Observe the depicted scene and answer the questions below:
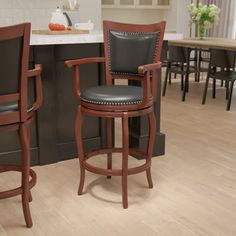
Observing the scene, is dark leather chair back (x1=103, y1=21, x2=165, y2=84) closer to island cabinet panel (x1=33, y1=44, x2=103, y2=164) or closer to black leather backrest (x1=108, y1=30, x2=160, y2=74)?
black leather backrest (x1=108, y1=30, x2=160, y2=74)

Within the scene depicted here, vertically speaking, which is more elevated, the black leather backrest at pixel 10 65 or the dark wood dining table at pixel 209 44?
the black leather backrest at pixel 10 65

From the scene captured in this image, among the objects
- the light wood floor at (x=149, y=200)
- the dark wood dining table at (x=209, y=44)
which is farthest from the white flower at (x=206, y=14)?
the light wood floor at (x=149, y=200)

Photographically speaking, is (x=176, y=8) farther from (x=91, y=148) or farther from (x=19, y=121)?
(x=19, y=121)

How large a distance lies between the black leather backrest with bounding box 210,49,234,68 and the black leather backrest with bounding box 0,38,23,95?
328cm

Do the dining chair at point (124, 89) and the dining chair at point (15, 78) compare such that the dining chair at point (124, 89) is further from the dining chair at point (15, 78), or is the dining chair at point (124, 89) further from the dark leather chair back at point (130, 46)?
the dining chair at point (15, 78)

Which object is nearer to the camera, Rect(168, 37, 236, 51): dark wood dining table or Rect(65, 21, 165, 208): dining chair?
Rect(65, 21, 165, 208): dining chair

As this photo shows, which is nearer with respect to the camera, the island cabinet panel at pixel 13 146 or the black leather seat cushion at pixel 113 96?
the black leather seat cushion at pixel 113 96

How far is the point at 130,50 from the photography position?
2352mm

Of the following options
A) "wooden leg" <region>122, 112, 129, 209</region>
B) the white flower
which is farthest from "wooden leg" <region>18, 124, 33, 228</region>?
the white flower

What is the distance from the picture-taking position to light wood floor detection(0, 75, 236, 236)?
6.50 ft

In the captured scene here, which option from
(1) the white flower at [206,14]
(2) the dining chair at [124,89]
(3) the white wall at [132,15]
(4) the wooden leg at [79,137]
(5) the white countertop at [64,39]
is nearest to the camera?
(2) the dining chair at [124,89]

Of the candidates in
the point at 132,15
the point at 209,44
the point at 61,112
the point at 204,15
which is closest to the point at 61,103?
the point at 61,112

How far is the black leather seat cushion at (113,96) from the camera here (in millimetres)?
2072

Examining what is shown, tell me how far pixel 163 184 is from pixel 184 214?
0.41 meters
